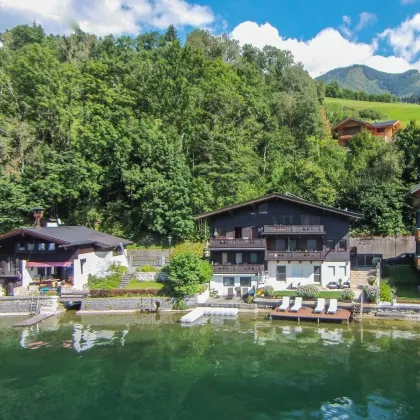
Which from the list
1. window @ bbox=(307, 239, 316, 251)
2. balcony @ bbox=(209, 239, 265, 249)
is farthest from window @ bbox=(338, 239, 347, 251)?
balcony @ bbox=(209, 239, 265, 249)

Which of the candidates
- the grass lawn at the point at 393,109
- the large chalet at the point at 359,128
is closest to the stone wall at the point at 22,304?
the large chalet at the point at 359,128

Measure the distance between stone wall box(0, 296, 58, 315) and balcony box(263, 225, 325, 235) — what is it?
66.5ft

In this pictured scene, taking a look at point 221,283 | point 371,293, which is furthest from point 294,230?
point 371,293

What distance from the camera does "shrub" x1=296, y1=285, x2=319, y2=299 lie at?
34.0 metres

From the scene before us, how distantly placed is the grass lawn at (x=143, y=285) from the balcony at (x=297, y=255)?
1073cm

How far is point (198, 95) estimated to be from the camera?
54.2 metres

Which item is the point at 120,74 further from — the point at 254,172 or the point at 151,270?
the point at 151,270

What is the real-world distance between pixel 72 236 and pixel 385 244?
33.2m

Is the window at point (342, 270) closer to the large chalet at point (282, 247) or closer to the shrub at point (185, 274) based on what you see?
the large chalet at point (282, 247)

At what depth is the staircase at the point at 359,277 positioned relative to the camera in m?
37.1

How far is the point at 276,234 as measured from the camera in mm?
37719

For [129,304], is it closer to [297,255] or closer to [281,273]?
[281,273]

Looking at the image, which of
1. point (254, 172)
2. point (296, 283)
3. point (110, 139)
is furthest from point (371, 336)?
point (110, 139)

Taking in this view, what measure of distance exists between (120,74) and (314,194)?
30890mm
